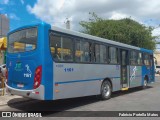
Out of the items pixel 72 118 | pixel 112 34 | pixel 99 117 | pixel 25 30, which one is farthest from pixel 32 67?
Result: pixel 112 34

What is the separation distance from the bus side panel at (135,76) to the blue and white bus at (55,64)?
119 inches

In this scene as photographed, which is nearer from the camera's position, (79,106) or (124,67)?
(79,106)

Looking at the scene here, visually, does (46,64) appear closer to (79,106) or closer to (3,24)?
(79,106)

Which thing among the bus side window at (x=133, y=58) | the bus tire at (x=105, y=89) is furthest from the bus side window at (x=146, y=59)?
the bus tire at (x=105, y=89)

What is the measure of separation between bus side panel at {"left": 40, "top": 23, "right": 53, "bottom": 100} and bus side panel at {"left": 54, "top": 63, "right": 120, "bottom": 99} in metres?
0.27

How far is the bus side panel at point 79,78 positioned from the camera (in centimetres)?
985

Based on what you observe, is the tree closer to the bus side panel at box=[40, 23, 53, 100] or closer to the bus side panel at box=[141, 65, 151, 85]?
the bus side panel at box=[141, 65, 151, 85]

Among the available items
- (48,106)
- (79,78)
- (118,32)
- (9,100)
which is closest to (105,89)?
(79,78)

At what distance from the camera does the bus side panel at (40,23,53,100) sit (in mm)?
9227

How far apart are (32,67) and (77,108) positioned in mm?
2632

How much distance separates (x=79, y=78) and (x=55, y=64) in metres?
1.71

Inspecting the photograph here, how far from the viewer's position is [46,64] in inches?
366

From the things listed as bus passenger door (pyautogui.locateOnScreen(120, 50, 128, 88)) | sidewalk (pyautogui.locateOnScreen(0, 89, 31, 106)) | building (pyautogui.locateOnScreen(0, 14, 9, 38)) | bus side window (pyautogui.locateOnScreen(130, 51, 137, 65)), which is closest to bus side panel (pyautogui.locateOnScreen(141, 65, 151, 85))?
bus side window (pyautogui.locateOnScreen(130, 51, 137, 65))

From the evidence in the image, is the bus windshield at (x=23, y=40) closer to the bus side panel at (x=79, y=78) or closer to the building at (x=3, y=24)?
the bus side panel at (x=79, y=78)
